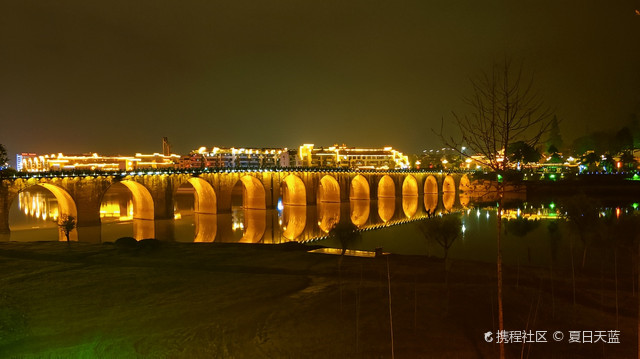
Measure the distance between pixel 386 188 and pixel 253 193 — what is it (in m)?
34.9

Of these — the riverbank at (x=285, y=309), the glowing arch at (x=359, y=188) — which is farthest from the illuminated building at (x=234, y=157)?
the riverbank at (x=285, y=309)

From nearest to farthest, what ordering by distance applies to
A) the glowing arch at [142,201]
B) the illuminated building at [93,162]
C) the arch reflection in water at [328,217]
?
the arch reflection in water at [328,217]
the glowing arch at [142,201]
the illuminated building at [93,162]

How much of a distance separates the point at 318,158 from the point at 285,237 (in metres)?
113

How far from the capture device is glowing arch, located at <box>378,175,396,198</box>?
9006cm

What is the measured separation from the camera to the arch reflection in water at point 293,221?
137 ft

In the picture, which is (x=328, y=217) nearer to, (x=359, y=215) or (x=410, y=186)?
(x=359, y=215)

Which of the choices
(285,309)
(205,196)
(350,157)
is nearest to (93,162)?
(350,157)

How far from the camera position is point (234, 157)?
15525cm

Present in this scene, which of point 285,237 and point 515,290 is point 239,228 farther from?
point 515,290

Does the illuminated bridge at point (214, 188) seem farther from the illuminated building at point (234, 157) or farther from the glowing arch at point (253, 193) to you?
the illuminated building at point (234, 157)

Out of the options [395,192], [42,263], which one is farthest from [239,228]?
[395,192]

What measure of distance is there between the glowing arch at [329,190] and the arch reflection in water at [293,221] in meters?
10.1

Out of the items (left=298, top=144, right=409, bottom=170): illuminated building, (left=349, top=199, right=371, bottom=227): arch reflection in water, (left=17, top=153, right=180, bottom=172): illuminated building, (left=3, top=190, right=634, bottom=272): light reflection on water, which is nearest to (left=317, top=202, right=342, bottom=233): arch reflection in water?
(left=3, top=190, right=634, bottom=272): light reflection on water

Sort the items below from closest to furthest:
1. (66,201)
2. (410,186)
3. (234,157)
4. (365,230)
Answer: (365,230), (66,201), (410,186), (234,157)
